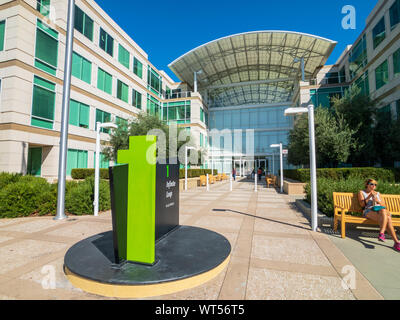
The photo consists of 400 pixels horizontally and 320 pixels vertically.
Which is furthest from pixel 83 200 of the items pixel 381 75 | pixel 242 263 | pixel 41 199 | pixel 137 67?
pixel 381 75

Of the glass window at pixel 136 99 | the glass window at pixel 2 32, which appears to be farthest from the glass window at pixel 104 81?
the glass window at pixel 2 32

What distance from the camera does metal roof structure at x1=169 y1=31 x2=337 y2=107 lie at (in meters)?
29.2

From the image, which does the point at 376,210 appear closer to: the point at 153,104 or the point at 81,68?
the point at 81,68

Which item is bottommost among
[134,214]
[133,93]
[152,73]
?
[134,214]

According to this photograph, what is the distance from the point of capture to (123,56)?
2505 cm

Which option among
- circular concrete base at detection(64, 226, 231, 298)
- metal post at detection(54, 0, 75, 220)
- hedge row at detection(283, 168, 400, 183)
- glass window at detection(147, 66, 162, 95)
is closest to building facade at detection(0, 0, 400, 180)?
glass window at detection(147, 66, 162, 95)

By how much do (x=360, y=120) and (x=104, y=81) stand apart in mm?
22929

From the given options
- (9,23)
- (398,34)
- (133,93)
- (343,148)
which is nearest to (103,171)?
(9,23)

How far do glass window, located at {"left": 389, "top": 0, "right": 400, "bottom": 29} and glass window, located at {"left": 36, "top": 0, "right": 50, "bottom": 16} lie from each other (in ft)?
90.2

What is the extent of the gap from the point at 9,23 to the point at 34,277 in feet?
62.4

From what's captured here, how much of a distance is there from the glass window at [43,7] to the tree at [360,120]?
914 inches

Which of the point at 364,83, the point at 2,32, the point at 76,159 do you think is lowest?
the point at 76,159

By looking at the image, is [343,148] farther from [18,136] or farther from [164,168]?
[18,136]
